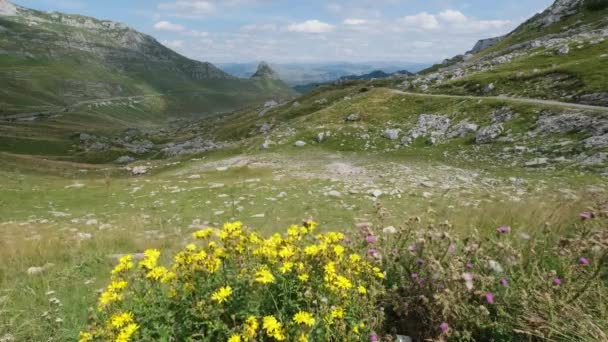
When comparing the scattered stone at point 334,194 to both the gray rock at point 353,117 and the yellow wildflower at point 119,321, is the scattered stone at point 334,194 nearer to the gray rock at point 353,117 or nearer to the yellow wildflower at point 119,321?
the yellow wildflower at point 119,321

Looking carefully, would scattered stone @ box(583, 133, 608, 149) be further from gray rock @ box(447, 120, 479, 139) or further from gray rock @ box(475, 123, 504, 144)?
gray rock @ box(447, 120, 479, 139)

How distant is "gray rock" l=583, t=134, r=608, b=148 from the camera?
23422 millimetres

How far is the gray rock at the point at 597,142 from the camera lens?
2342 cm

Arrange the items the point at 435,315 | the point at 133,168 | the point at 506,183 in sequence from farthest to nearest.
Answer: the point at 133,168
the point at 506,183
the point at 435,315

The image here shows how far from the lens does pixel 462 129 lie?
3462 cm

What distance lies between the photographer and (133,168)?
47062 millimetres

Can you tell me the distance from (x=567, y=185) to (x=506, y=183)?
2808 millimetres

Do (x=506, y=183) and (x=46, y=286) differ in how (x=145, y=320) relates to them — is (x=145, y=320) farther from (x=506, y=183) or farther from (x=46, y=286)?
(x=506, y=183)

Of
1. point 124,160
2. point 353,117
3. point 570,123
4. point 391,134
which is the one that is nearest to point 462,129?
point 391,134

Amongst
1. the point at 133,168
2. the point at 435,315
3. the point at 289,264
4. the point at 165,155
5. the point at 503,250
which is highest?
the point at 289,264

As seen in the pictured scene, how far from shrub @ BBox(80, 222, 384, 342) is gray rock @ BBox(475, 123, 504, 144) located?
29.9m

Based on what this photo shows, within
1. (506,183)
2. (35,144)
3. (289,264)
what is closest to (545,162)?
(506,183)

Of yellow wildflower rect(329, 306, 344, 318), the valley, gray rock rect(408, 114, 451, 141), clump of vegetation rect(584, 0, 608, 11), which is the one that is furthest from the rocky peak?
yellow wildflower rect(329, 306, 344, 318)

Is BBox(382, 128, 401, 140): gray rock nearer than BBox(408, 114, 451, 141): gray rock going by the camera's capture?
No
